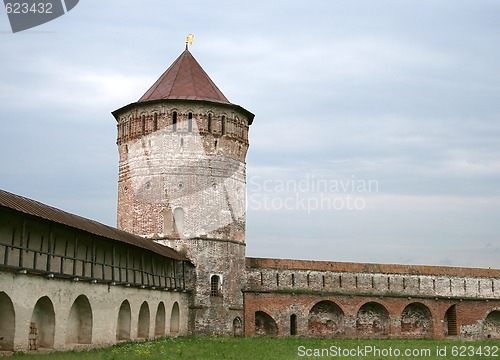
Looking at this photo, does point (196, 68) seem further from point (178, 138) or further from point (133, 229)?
point (133, 229)

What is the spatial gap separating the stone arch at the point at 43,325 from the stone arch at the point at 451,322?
19738 mm

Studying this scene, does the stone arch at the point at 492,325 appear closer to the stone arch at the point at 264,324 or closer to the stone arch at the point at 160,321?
the stone arch at the point at 264,324

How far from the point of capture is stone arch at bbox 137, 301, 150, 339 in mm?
22406

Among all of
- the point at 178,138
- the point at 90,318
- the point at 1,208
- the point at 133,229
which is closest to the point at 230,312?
the point at 133,229

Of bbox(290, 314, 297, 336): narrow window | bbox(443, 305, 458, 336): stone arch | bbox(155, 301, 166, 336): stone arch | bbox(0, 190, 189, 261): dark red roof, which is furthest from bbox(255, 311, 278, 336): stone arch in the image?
bbox(443, 305, 458, 336): stone arch

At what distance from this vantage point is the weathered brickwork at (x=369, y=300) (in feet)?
90.9

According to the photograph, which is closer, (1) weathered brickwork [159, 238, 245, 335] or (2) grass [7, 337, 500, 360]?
(2) grass [7, 337, 500, 360]

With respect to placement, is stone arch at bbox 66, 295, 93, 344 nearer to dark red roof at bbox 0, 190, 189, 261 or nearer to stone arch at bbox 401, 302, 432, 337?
dark red roof at bbox 0, 190, 189, 261

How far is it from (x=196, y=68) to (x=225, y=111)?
2792 millimetres

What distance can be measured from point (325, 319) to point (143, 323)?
31.0 feet

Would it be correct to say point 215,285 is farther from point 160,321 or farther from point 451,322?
point 451,322

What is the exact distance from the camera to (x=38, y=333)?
16.1 metres

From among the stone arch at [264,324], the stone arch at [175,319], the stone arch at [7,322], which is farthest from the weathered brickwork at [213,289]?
the stone arch at [7,322]

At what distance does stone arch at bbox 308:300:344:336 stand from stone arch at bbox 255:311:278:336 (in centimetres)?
185
